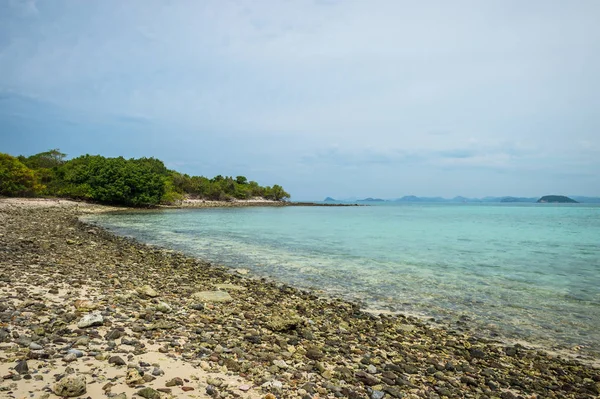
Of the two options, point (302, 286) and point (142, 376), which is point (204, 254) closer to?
point (302, 286)

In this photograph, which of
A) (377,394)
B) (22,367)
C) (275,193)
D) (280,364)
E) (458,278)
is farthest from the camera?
(275,193)

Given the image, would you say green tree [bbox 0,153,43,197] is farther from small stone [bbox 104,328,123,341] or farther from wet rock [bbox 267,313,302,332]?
wet rock [bbox 267,313,302,332]

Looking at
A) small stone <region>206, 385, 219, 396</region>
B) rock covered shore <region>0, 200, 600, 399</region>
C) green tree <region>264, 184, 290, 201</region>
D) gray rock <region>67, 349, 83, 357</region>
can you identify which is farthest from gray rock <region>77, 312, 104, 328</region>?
green tree <region>264, 184, 290, 201</region>

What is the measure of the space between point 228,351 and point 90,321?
2.87 m

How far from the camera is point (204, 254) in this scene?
20.5 m

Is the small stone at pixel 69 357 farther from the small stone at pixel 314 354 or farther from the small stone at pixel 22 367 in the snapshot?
the small stone at pixel 314 354

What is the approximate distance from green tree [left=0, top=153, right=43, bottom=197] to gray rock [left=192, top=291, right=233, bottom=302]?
228 feet

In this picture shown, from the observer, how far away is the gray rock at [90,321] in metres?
6.46

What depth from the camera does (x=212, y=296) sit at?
10.3 metres

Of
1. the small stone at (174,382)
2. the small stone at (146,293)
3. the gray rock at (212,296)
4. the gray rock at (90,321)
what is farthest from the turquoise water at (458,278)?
the gray rock at (90,321)

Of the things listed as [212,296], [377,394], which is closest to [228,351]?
[377,394]

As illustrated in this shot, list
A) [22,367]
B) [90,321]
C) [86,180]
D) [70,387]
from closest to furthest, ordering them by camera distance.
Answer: [70,387], [22,367], [90,321], [86,180]

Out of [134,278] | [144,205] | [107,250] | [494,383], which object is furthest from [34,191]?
[494,383]

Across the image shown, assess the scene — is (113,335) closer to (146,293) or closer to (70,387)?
(70,387)
